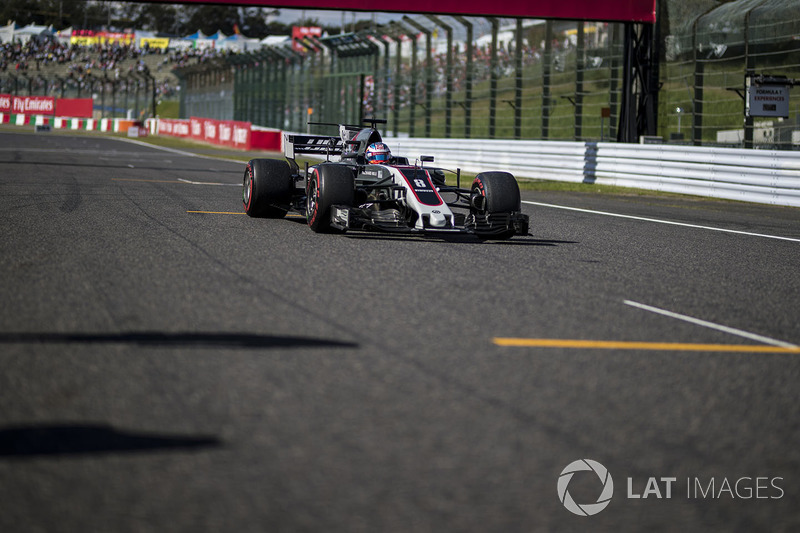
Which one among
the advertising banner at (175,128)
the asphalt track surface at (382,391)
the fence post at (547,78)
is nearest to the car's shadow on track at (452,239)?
the asphalt track surface at (382,391)

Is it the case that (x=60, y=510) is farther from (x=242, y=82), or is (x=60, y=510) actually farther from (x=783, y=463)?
(x=242, y=82)

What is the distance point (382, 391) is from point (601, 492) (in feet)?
4.11

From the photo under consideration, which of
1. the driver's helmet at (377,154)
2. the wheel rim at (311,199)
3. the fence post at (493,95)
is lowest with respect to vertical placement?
the wheel rim at (311,199)

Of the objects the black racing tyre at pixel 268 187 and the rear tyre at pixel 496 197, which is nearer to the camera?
the rear tyre at pixel 496 197

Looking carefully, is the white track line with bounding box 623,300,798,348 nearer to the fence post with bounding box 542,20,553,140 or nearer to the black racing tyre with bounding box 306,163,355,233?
the black racing tyre with bounding box 306,163,355,233

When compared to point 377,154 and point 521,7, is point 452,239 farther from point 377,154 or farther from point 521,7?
point 521,7

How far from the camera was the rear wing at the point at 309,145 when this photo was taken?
12281 millimetres

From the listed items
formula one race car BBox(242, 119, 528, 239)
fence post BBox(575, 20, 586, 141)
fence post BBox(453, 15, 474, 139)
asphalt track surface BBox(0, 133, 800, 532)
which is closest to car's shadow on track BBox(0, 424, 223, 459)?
asphalt track surface BBox(0, 133, 800, 532)

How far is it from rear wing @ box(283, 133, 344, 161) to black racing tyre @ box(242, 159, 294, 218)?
45 cm

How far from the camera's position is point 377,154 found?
11164 mm

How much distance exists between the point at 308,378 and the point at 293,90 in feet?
146

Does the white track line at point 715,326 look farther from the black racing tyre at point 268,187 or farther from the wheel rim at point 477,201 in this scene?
the black racing tyre at point 268,187

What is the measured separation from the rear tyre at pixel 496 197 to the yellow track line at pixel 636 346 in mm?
4615

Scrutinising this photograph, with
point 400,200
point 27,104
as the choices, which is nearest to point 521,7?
point 400,200
